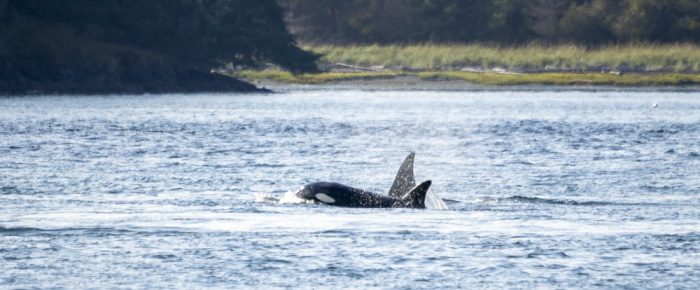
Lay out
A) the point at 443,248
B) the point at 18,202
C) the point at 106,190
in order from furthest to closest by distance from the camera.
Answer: the point at 106,190
the point at 18,202
the point at 443,248

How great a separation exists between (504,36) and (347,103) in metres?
39.2

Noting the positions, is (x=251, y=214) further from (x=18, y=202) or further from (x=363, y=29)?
(x=363, y=29)

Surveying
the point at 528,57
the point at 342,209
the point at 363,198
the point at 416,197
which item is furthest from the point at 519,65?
the point at 342,209

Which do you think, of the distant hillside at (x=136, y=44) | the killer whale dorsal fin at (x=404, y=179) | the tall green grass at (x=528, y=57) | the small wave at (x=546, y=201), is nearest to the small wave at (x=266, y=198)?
the killer whale dorsal fin at (x=404, y=179)

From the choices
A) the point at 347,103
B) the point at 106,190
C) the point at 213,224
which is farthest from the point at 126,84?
the point at 213,224

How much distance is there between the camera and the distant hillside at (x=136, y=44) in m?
93.2

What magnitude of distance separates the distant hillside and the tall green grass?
5.13 metres

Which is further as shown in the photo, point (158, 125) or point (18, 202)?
point (158, 125)

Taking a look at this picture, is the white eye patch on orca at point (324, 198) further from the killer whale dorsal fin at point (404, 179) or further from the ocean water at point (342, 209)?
the killer whale dorsal fin at point (404, 179)

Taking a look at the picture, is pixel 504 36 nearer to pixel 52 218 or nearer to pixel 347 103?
pixel 347 103

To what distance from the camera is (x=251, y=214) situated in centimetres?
2833

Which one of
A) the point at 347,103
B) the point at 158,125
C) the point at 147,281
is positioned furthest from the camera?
the point at 347,103

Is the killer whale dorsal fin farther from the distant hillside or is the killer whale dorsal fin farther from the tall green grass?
the tall green grass

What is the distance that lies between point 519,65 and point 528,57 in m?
1.29
